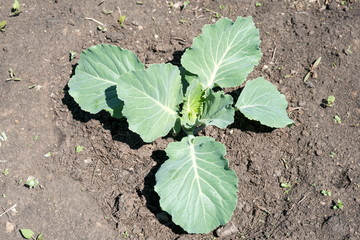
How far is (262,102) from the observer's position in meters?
3.74

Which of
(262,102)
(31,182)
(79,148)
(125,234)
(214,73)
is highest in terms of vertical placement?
(214,73)

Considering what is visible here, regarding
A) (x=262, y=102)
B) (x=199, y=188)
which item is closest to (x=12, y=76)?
(x=199, y=188)

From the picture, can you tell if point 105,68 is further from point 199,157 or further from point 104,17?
point 199,157

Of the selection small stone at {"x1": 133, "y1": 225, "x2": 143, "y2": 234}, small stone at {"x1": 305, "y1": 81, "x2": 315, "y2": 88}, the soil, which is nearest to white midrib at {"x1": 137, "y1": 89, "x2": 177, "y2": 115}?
the soil

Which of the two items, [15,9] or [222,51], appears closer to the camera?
[222,51]

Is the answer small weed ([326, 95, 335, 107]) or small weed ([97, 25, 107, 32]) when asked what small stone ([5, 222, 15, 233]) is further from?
small weed ([326, 95, 335, 107])

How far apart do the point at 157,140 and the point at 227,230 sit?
0.99 meters

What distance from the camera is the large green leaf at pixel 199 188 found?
3.23 metres

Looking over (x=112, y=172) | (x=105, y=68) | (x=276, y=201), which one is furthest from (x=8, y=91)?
(x=276, y=201)

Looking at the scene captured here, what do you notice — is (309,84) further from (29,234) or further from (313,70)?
(29,234)

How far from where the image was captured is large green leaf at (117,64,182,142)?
134 inches

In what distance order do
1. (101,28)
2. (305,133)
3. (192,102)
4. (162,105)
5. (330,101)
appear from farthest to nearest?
(101,28), (330,101), (305,133), (192,102), (162,105)

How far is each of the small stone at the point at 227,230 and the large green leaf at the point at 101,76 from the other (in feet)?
4.16

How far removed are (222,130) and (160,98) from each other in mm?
706
